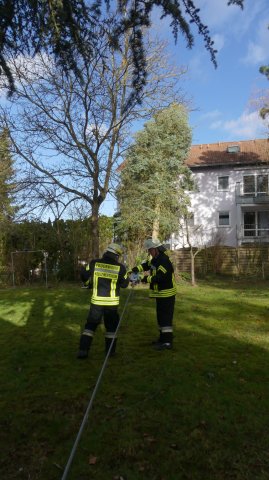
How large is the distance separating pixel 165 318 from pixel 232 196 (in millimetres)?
29079

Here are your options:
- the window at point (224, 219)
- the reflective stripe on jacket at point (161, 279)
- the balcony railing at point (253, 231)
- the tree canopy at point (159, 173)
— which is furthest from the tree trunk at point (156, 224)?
the reflective stripe on jacket at point (161, 279)

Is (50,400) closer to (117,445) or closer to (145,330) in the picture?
(117,445)

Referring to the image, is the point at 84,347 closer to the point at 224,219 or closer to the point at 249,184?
the point at 224,219

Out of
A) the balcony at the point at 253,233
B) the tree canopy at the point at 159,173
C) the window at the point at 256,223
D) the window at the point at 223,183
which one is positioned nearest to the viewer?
the tree canopy at the point at 159,173

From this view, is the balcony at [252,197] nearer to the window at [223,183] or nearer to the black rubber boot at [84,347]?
the window at [223,183]

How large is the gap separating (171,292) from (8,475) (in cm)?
437

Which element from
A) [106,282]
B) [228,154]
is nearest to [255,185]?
[228,154]

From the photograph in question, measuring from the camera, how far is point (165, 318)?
7.21m

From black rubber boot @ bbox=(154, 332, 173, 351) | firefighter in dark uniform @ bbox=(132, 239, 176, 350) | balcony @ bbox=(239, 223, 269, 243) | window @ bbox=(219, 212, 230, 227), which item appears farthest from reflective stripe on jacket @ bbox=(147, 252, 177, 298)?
window @ bbox=(219, 212, 230, 227)

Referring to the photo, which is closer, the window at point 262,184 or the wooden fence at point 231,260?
the wooden fence at point 231,260

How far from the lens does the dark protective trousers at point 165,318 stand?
7113 millimetres

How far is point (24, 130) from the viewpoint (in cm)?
1377

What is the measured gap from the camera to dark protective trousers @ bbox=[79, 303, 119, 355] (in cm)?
661

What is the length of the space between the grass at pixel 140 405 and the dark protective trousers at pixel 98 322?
294mm
